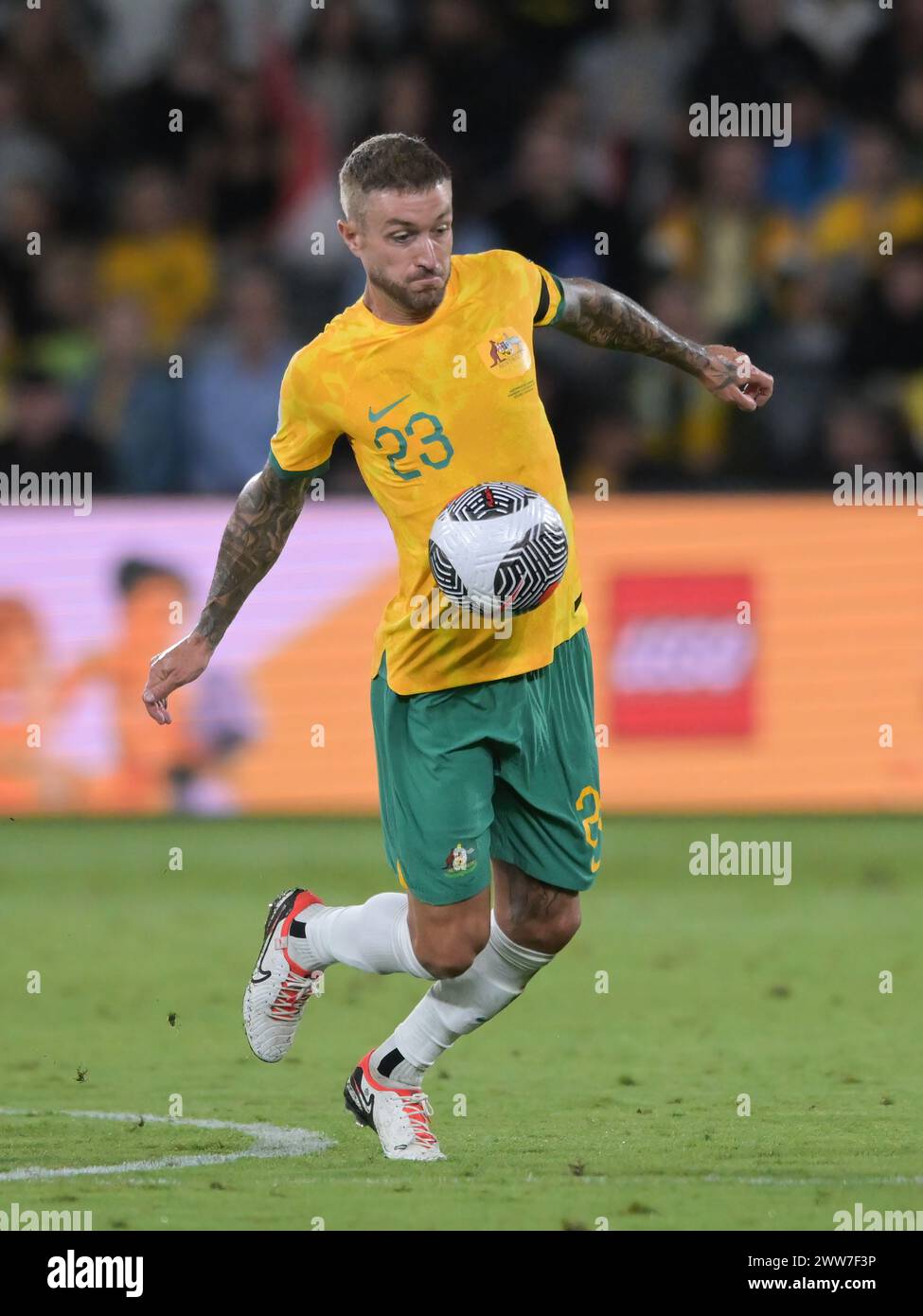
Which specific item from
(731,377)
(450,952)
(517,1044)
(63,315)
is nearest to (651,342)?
(731,377)

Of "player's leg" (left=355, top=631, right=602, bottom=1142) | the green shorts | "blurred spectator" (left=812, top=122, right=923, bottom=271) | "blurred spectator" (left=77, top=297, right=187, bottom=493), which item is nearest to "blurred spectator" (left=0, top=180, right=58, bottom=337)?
"blurred spectator" (left=77, top=297, right=187, bottom=493)

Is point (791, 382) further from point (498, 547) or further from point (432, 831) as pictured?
point (498, 547)

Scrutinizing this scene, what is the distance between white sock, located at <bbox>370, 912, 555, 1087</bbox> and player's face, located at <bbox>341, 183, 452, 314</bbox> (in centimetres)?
154

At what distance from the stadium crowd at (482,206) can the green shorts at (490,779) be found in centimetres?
697

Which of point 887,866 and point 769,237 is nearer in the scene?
point 887,866

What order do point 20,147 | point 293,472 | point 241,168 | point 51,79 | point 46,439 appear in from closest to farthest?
point 293,472
point 46,439
point 241,168
point 20,147
point 51,79

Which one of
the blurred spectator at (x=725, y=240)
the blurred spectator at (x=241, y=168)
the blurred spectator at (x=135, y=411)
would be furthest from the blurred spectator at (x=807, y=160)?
the blurred spectator at (x=135, y=411)

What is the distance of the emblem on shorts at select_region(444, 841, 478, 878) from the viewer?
5125 mm

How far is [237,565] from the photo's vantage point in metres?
5.50

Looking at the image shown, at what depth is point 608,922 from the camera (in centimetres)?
897

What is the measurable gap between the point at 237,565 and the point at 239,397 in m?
7.35

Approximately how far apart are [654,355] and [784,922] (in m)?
3.81

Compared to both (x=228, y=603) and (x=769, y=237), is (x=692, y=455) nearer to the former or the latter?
(x=769, y=237)
